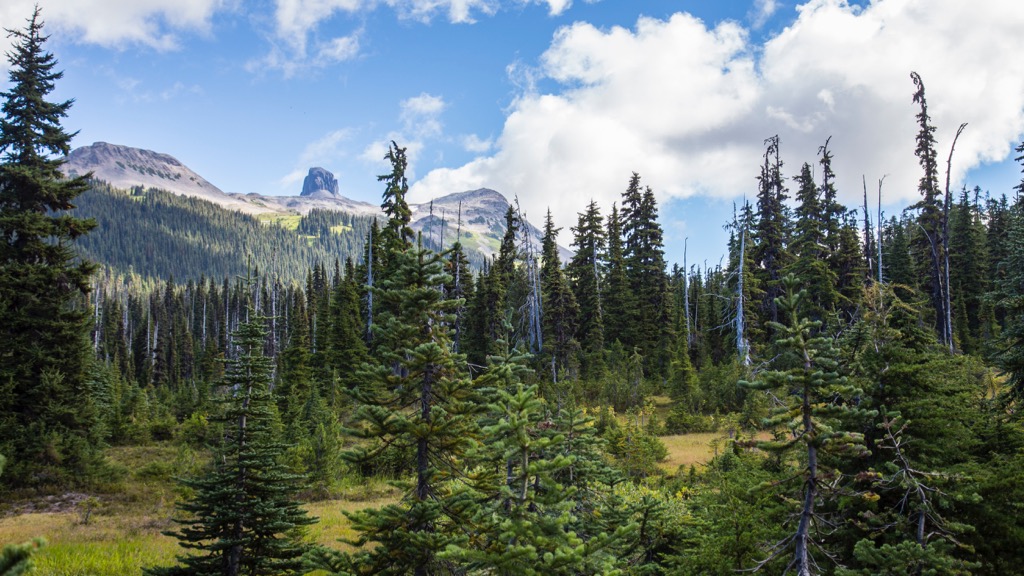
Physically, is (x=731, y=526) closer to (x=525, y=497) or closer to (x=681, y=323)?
(x=525, y=497)

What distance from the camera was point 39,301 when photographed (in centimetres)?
1928

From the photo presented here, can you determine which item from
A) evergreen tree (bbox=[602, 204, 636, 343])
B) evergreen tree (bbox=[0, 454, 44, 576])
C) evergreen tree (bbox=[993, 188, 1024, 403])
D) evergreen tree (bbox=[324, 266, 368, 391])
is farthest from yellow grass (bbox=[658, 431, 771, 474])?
evergreen tree (bbox=[324, 266, 368, 391])

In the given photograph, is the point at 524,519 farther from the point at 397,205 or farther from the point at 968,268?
the point at 968,268

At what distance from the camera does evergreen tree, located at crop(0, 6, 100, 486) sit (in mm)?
18375

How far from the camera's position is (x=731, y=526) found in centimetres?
850

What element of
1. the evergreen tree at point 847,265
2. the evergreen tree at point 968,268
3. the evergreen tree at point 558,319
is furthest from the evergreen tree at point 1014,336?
the evergreen tree at point 968,268

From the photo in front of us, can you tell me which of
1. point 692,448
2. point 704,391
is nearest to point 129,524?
point 692,448

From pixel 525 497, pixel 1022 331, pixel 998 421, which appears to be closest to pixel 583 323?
pixel 1022 331

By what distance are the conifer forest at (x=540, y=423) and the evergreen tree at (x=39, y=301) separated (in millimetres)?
94

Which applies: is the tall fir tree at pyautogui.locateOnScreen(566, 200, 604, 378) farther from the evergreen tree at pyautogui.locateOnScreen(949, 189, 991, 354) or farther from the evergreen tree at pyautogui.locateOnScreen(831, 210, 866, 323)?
→ the evergreen tree at pyautogui.locateOnScreen(949, 189, 991, 354)

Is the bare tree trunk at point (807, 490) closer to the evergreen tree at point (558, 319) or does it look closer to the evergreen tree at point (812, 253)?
the evergreen tree at point (812, 253)

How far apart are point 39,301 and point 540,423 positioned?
68.7 feet

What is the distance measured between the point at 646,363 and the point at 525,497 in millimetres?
38706

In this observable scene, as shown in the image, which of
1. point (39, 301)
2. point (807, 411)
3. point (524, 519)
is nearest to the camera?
point (524, 519)
